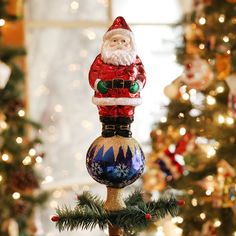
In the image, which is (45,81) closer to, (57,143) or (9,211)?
(57,143)

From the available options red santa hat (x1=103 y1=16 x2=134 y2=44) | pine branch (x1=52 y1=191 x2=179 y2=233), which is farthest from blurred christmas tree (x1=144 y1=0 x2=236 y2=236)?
pine branch (x1=52 y1=191 x2=179 y2=233)

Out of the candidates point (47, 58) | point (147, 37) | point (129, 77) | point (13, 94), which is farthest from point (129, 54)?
point (147, 37)

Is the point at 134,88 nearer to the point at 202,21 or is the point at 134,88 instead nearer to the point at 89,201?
Result: the point at 89,201

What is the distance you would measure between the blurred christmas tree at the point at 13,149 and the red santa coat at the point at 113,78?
1736 millimetres

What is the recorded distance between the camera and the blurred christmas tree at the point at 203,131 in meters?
2.72

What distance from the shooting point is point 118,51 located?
1211 mm

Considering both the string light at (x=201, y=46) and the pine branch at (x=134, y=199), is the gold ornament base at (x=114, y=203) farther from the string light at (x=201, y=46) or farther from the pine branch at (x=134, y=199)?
the string light at (x=201, y=46)

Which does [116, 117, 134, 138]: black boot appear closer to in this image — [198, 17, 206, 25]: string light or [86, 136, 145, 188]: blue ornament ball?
[86, 136, 145, 188]: blue ornament ball

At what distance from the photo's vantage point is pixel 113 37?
1250mm

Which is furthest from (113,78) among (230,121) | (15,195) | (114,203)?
(15,195)

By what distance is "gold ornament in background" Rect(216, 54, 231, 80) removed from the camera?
8.89ft

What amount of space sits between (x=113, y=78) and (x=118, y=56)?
0.15 ft

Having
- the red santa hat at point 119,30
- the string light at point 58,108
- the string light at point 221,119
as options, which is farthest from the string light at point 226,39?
the red santa hat at point 119,30

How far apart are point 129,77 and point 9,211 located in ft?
6.35
